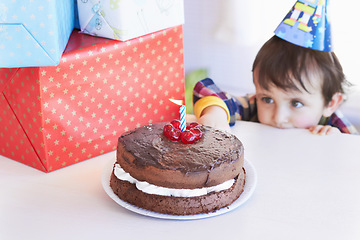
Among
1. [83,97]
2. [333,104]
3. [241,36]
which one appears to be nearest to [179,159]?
[83,97]

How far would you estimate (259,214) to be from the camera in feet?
3.22

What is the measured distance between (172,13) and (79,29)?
264 millimetres

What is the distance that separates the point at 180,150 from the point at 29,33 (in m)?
0.40

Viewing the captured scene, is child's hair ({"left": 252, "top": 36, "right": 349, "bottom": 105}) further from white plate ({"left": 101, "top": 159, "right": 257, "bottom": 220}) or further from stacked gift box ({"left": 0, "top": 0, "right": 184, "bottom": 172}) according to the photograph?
white plate ({"left": 101, "top": 159, "right": 257, "bottom": 220})

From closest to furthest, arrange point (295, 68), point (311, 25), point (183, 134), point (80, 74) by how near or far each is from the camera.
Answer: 1. point (183, 134)
2. point (80, 74)
3. point (311, 25)
4. point (295, 68)

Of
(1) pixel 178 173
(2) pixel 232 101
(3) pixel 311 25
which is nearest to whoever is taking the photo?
(1) pixel 178 173

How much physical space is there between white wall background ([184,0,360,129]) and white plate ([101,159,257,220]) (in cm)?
91

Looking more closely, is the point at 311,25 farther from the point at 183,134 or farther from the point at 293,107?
the point at 183,134

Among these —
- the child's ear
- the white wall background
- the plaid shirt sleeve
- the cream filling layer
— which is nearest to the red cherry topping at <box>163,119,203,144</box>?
the cream filling layer

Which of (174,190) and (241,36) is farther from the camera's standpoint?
(241,36)

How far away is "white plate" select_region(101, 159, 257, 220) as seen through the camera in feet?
3.10

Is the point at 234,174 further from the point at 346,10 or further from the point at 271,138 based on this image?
the point at 346,10

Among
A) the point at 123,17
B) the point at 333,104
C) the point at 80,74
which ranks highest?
the point at 123,17

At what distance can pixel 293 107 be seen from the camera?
1602 mm
